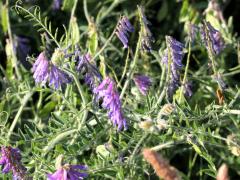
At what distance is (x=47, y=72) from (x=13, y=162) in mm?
213

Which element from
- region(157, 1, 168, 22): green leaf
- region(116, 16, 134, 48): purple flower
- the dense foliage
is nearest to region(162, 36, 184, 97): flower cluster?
the dense foliage

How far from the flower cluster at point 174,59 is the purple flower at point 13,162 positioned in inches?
16.1

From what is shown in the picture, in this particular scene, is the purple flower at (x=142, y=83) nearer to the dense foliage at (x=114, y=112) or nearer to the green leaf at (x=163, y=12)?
the dense foliage at (x=114, y=112)

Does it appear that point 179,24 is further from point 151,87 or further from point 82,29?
point 151,87

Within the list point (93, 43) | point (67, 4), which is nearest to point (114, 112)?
point (93, 43)

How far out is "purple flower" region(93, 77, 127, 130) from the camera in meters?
Answer: 1.23

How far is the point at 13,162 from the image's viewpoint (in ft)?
3.93

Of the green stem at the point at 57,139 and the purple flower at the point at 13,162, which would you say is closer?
the purple flower at the point at 13,162

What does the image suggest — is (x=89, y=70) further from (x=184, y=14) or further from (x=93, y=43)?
(x=184, y=14)

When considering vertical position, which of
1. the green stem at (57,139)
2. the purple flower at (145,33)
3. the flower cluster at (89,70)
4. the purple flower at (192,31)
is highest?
the purple flower at (145,33)

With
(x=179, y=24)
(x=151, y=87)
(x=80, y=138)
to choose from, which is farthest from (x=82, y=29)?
(x=80, y=138)

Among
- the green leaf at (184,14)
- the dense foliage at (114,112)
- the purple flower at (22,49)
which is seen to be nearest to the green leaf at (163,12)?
the green leaf at (184,14)

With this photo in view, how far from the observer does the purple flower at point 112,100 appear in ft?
4.05

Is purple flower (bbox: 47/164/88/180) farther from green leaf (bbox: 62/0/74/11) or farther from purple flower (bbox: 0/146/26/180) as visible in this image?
green leaf (bbox: 62/0/74/11)
